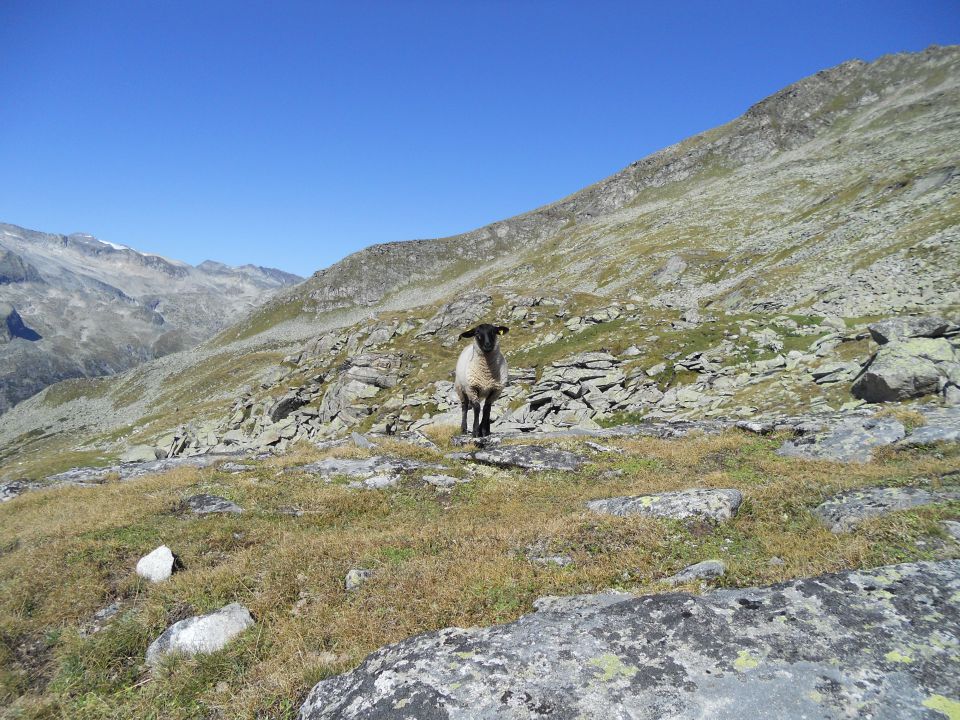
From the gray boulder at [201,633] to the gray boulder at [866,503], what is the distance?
8892 mm

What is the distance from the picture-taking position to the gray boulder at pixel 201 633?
631 cm

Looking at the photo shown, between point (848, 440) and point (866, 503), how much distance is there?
6.09 metres

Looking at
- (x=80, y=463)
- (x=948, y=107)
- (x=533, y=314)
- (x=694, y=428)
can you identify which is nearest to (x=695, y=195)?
(x=948, y=107)

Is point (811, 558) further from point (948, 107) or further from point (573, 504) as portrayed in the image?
point (948, 107)

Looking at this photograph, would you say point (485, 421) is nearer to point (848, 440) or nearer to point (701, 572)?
point (848, 440)

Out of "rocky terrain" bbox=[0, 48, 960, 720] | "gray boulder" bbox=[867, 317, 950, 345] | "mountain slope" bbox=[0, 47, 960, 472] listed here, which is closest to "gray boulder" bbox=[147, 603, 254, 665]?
"rocky terrain" bbox=[0, 48, 960, 720]

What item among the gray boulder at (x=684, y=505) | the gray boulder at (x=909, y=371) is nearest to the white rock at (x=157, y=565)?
the gray boulder at (x=684, y=505)

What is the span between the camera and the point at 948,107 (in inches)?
4262

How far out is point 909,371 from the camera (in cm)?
1606

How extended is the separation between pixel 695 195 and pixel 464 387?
148236 millimetres

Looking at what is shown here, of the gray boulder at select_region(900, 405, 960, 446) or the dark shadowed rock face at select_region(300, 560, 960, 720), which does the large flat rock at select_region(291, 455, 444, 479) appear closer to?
the dark shadowed rock face at select_region(300, 560, 960, 720)

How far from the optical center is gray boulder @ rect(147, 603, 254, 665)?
6.31 m

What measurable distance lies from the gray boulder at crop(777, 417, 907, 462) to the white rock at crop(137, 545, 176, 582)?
14745 millimetres

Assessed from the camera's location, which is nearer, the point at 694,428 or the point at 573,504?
the point at 573,504
